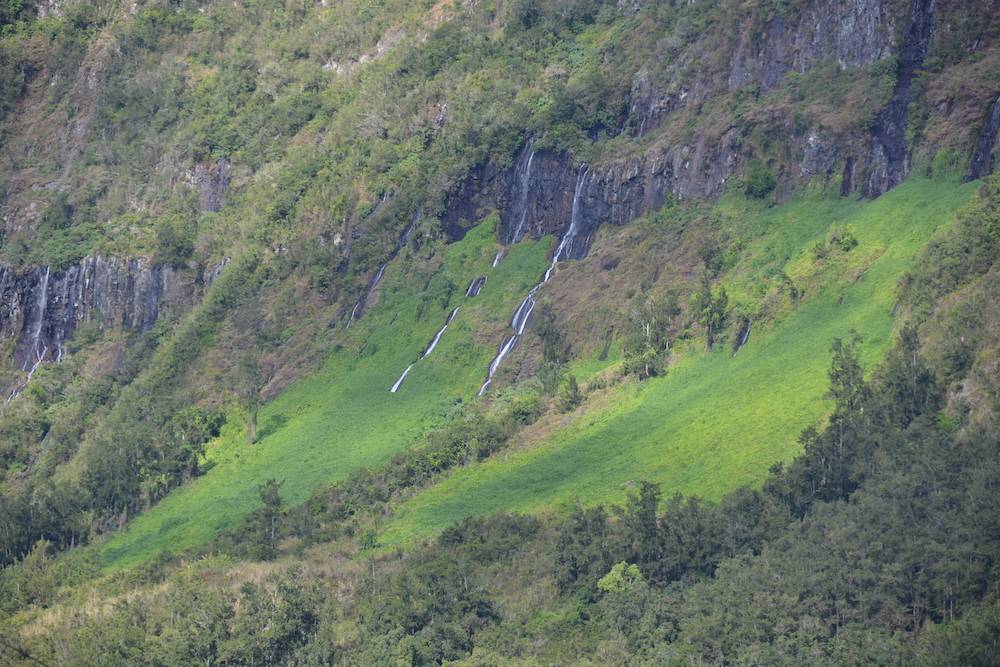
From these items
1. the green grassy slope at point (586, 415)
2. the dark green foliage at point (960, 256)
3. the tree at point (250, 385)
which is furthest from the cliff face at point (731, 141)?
the tree at point (250, 385)

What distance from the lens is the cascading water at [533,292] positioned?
10656 centimetres

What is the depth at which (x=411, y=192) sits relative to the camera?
121812mm

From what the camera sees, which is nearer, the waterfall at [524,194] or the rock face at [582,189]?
the rock face at [582,189]

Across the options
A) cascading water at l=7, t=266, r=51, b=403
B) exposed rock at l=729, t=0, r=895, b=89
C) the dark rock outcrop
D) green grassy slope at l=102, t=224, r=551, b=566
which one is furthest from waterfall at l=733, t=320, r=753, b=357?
cascading water at l=7, t=266, r=51, b=403

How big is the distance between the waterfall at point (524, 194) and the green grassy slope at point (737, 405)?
1989cm

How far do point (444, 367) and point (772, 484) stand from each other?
29881 mm

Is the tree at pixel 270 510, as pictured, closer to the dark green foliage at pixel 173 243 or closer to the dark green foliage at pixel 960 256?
the dark green foliage at pixel 960 256

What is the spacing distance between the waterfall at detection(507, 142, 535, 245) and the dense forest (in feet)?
1.74

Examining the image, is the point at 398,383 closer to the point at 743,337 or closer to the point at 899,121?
the point at 743,337

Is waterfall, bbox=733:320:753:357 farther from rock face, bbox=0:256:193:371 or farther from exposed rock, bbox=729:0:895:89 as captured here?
rock face, bbox=0:256:193:371

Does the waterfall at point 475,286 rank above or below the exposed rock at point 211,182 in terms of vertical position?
below

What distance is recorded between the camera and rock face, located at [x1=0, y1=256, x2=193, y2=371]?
131m

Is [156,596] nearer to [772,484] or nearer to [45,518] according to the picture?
[45,518]

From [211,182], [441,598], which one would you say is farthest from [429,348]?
[211,182]
